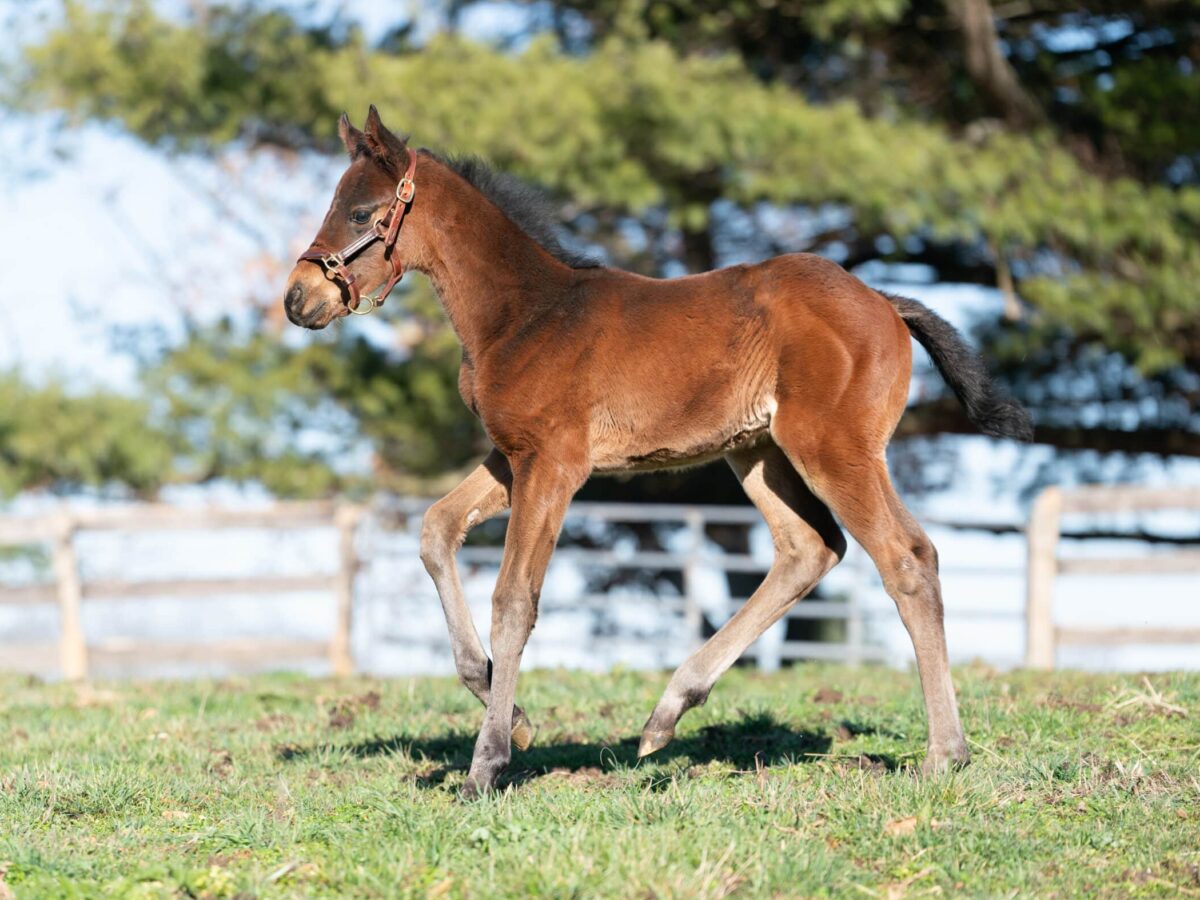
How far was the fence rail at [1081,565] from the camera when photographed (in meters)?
12.4

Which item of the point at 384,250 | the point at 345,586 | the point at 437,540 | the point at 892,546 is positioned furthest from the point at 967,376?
the point at 345,586

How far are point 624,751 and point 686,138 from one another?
8205mm

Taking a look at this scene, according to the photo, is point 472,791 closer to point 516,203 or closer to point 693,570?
point 516,203

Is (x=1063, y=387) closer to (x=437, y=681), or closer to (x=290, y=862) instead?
(x=437, y=681)

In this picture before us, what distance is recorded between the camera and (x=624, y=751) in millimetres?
5902

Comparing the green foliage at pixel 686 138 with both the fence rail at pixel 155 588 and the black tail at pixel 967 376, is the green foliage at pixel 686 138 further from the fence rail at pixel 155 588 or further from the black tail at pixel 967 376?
the black tail at pixel 967 376

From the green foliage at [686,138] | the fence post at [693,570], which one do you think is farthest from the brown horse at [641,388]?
the fence post at [693,570]

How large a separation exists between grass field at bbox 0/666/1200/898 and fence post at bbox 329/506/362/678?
6.51m

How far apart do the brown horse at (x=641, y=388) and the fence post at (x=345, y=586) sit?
871 cm

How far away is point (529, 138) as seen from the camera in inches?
505

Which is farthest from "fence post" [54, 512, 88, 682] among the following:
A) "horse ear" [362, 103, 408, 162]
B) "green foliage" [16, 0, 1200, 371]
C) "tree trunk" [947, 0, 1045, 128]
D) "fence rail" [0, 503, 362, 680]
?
"tree trunk" [947, 0, 1045, 128]

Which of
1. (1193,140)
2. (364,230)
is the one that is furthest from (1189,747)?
(1193,140)

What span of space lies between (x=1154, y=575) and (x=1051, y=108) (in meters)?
5.88

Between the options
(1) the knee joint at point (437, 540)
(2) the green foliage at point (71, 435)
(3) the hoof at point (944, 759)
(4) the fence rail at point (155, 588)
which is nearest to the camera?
(3) the hoof at point (944, 759)
